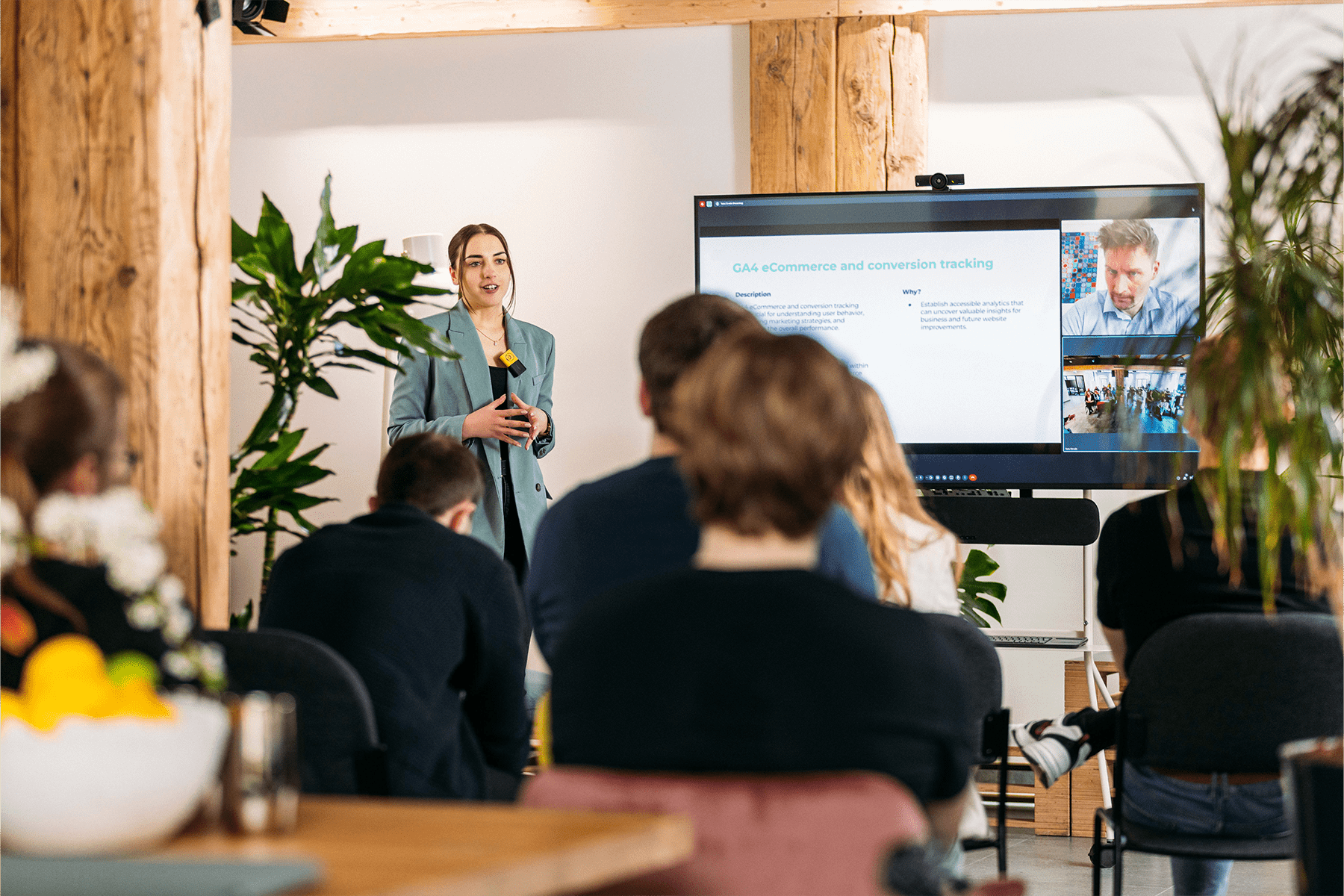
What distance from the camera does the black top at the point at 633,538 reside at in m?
1.75

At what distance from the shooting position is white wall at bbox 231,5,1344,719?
4.77 m

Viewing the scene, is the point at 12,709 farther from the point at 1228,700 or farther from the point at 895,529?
the point at 1228,700

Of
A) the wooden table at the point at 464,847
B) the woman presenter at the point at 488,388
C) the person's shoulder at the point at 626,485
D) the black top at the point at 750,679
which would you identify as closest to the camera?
the wooden table at the point at 464,847

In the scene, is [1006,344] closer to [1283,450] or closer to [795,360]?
[1283,450]

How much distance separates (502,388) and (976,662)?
2.23 meters

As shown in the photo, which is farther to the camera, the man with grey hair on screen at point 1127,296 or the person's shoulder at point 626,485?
the man with grey hair on screen at point 1127,296

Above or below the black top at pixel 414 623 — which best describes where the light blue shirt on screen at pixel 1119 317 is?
above

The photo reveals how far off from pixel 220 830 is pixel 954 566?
1.75m

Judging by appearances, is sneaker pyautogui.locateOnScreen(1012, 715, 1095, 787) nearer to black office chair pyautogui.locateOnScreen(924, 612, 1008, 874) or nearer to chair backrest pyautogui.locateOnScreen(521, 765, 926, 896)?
black office chair pyautogui.locateOnScreen(924, 612, 1008, 874)

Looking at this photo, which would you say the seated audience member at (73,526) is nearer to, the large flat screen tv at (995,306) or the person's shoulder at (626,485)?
the person's shoulder at (626,485)

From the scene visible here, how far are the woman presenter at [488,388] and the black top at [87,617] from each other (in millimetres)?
2505

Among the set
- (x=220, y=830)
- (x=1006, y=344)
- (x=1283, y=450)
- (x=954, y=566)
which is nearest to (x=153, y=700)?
(x=220, y=830)

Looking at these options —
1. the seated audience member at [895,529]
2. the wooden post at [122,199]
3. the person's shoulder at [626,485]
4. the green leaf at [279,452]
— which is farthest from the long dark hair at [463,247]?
the person's shoulder at [626,485]

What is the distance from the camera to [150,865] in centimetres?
100
